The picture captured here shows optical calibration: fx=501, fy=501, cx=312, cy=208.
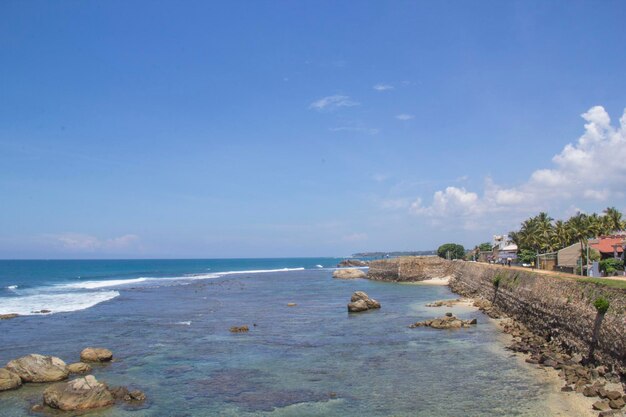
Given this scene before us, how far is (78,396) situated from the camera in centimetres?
1808

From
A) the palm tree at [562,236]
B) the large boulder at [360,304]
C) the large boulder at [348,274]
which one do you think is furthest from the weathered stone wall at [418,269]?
the large boulder at [360,304]

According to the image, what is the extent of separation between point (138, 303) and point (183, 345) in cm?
2552

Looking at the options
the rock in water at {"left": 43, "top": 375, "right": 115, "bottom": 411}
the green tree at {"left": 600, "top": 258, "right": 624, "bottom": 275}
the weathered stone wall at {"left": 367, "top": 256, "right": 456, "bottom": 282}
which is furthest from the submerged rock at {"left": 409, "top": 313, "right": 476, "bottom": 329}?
the weathered stone wall at {"left": 367, "top": 256, "right": 456, "bottom": 282}

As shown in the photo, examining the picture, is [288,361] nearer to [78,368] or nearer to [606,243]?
[78,368]

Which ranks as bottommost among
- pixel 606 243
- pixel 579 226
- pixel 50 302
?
pixel 50 302

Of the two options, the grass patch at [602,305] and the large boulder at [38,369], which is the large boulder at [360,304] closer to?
the grass patch at [602,305]

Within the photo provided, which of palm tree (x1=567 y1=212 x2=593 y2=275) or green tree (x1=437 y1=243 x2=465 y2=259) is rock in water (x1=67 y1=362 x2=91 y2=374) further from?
green tree (x1=437 y1=243 x2=465 y2=259)

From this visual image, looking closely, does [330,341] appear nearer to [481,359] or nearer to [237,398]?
[481,359]

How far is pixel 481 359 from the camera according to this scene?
2488 cm

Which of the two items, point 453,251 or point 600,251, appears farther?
point 453,251

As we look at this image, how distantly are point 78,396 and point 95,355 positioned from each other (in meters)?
7.27

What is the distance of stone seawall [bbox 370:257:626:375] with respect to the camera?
20922mm

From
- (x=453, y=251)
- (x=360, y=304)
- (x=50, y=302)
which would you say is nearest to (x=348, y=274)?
(x=453, y=251)

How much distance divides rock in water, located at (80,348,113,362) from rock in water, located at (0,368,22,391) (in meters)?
4.07
